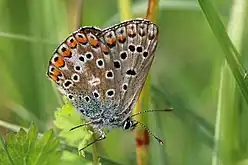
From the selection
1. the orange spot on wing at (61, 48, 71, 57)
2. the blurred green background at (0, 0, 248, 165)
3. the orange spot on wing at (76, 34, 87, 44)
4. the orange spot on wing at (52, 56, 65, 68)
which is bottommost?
the blurred green background at (0, 0, 248, 165)

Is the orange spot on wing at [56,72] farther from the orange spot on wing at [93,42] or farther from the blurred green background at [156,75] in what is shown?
the blurred green background at [156,75]

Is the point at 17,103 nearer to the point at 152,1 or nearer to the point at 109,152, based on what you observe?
the point at 109,152

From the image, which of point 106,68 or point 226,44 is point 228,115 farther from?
point 106,68

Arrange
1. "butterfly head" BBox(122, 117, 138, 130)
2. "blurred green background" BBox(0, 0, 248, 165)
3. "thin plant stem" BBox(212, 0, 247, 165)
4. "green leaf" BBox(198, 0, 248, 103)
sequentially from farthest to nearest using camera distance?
"blurred green background" BBox(0, 0, 248, 165)
"butterfly head" BBox(122, 117, 138, 130)
"thin plant stem" BBox(212, 0, 247, 165)
"green leaf" BBox(198, 0, 248, 103)

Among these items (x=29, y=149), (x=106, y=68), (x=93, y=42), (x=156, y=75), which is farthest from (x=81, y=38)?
(x=156, y=75)

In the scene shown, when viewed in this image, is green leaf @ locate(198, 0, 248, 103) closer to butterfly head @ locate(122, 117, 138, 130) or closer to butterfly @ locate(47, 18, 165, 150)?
butterfly @ locate(47, 18, 165, 150)

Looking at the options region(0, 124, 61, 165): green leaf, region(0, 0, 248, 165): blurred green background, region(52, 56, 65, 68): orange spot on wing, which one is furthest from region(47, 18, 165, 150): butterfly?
region(0, 124, 61, 165): green leaf

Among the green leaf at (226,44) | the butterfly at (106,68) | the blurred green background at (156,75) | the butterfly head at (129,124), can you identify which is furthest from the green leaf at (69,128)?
the green leaf at (226,44)
